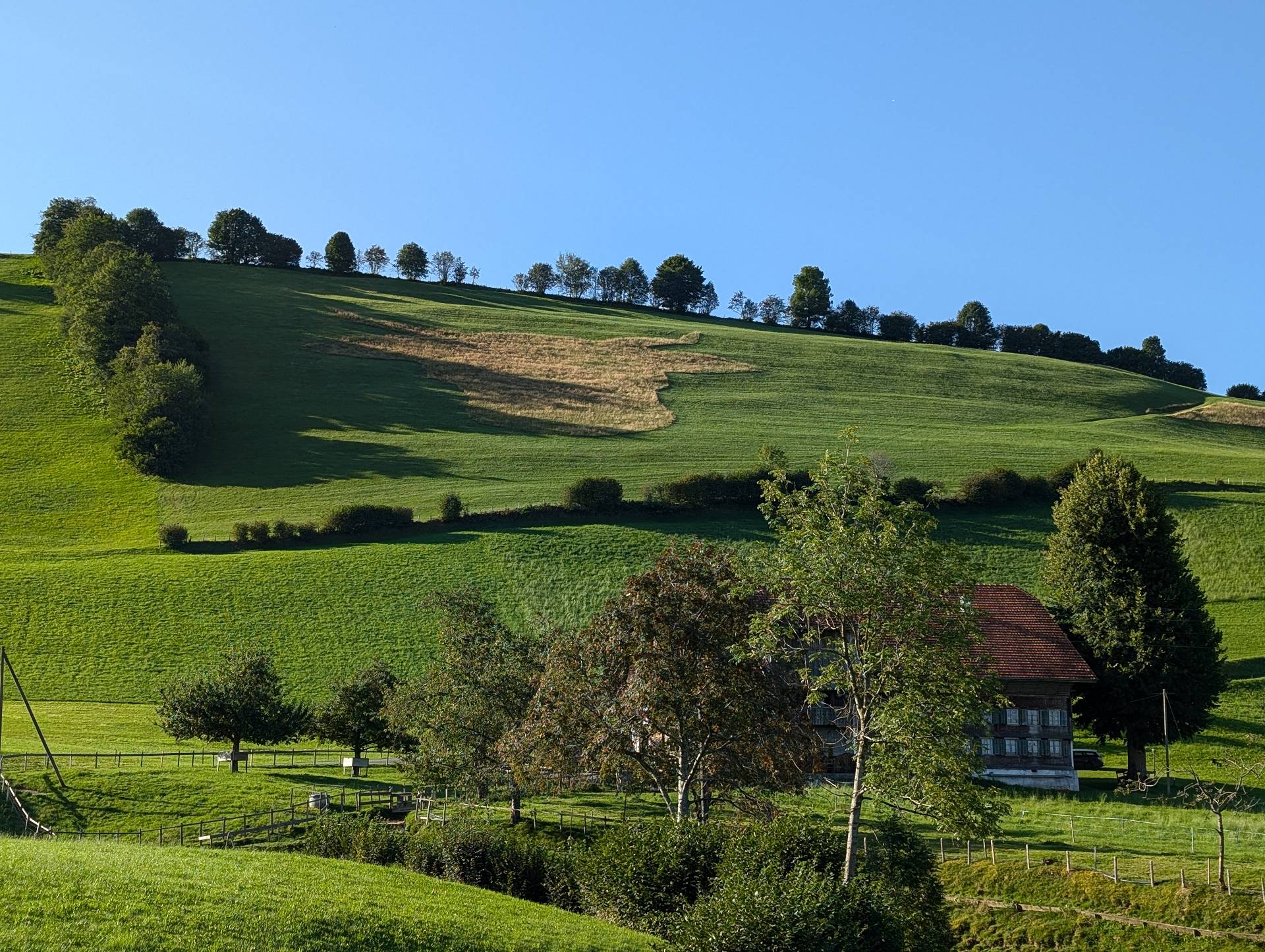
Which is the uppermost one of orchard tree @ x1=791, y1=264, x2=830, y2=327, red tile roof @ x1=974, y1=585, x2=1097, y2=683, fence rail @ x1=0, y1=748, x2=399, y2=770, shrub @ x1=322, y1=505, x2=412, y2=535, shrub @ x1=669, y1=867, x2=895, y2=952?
orchard tree @ x1=791, y1=264, x2=830, y2=327

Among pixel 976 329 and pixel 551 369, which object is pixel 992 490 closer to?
pixel 551 369

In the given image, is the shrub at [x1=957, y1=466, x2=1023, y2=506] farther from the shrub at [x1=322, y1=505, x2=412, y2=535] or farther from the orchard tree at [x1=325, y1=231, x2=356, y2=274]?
the orchard tree at [x1=325, y1=231, x2=356, y2=274]

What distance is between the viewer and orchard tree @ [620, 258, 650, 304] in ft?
611

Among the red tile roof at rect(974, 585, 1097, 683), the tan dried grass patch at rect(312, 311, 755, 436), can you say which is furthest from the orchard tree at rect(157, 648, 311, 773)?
the tan dried grass patch at rect(312, 311, 755, 436)

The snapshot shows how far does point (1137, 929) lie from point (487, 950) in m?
16.5

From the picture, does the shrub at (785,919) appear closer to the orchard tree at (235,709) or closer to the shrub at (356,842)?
the shrub at (356,842)

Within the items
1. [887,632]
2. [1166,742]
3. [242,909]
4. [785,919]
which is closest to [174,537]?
[1166,742]

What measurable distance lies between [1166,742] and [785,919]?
32004mm

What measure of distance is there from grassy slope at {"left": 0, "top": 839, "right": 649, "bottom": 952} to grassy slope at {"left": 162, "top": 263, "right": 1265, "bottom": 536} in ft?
200

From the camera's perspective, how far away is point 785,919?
2233 cm

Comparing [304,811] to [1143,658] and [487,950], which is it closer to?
[487,950]

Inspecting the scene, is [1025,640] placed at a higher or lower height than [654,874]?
higher

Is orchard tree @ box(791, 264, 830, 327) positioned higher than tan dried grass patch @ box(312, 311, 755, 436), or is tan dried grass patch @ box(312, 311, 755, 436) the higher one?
orchard tree @ box(791, 264, 830, 327)

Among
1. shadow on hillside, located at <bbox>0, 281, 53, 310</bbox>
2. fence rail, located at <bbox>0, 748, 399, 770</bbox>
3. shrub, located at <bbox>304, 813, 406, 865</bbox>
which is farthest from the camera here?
shadow on hillside, located at <bbox>0, 281, 53, 310</bbox>
